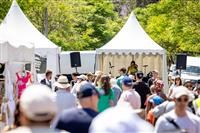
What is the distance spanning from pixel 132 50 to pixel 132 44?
0.53m

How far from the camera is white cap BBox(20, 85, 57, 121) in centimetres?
432

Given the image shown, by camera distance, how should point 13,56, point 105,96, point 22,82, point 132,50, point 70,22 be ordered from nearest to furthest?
point 105,96
point 22,82
point 13,56
point 132,50
point 70,22

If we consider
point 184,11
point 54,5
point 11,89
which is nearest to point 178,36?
point 184,11

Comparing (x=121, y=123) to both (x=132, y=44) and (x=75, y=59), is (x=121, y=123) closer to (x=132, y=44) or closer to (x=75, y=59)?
(x=132, y=44)

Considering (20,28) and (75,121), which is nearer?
(75,121)

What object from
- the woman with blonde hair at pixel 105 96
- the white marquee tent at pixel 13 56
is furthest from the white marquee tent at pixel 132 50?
the woman with blonde hair at pixel 105 96

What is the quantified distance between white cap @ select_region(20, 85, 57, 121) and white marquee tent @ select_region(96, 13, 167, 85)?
2264 centimetres

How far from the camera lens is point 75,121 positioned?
6816 mm

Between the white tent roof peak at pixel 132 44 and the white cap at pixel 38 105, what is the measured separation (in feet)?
74.3

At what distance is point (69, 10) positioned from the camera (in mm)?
49406

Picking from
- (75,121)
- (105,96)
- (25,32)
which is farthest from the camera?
(25,32)

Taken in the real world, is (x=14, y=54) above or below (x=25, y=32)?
below

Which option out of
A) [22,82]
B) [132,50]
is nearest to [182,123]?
[22,82]

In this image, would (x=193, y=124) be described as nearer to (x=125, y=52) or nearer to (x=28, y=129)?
(x=28, y=129)
